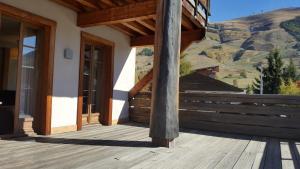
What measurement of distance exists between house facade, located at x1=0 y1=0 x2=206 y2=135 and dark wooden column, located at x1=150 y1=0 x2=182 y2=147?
23.2 inches

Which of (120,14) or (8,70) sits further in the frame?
(8,70)

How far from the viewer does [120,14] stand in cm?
587

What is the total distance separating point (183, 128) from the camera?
7648mm

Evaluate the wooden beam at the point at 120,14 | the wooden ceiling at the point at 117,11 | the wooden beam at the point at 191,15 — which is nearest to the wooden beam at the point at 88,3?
the wooden ceiling at the point at 117,11

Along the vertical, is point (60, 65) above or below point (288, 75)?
below

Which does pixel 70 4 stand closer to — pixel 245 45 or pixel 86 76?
pixel 86 76

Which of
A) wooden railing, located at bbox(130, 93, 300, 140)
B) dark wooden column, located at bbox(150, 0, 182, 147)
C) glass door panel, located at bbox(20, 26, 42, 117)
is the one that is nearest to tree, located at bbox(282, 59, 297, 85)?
wooden railing, located at bbox(130, 93, 300, 140)

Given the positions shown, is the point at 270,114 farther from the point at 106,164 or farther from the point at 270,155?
the point at 106,164

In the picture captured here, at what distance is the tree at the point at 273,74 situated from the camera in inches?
1484

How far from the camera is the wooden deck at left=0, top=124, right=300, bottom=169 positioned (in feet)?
12.3

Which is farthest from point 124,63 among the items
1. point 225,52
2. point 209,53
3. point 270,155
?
point 225,52

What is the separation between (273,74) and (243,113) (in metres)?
33.8

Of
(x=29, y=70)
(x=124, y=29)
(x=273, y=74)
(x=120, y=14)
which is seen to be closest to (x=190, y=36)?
(x=124, y=29)

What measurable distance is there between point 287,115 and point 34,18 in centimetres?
522
